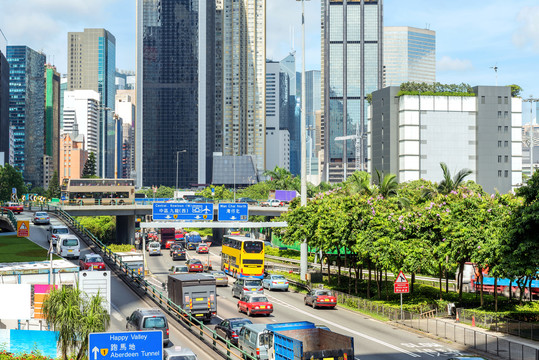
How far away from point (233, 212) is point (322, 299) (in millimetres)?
28873

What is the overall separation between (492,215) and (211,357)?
2317 centimetres

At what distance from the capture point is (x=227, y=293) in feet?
189

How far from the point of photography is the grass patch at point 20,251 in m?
54.2

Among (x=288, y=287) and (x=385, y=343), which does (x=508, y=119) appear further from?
(x=385, y=343)

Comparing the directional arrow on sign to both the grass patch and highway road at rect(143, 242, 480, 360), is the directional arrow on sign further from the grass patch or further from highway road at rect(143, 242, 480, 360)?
the grass patch

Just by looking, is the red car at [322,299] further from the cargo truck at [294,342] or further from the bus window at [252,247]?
the cargo truck at [294,342]

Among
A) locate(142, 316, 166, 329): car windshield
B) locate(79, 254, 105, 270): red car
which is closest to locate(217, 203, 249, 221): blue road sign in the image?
locate(79, 254, 105, 270): red car

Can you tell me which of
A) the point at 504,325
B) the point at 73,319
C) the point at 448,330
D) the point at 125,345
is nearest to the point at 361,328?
the point at 448,330

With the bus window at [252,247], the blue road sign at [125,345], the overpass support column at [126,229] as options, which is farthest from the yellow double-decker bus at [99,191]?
the blue road sign at [125,345]

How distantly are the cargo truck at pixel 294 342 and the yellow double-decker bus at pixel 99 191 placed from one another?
77.5 metres

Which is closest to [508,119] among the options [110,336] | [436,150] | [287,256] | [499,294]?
[436,150]

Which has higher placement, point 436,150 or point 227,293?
point 436,150

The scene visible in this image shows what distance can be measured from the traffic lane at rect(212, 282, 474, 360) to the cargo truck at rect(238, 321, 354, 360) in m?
5.97

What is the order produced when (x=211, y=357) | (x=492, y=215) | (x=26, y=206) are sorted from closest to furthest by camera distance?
(x=211, y=357) < (x=492, y=215) < (x=26, y=206)
